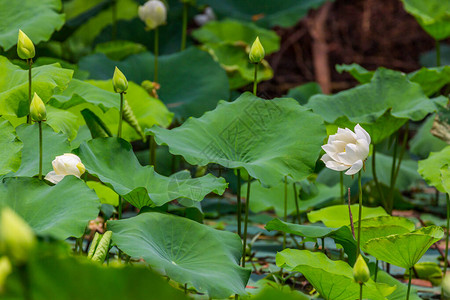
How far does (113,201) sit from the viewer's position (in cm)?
150

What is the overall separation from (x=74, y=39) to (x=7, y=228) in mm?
3319

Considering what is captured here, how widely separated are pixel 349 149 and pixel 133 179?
446 mm

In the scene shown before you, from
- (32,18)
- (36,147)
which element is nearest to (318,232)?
(36,147)

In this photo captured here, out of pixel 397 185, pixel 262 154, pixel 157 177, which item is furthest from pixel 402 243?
pixel 397 185

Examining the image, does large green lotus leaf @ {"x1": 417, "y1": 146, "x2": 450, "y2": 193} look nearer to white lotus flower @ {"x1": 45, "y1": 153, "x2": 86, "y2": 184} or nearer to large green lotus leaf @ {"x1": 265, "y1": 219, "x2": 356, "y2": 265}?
large green lotus leaf @ {"x1": 265, "y1": 219, "x2": 356, "y2": 265}

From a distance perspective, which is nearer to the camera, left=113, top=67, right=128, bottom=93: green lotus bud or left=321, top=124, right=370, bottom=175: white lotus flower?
left=321, top=124, right=370, bottom=175: white lotus flower

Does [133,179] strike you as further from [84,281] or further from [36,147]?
[84,281]

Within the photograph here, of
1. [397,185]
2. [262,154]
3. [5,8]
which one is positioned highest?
[5,8]

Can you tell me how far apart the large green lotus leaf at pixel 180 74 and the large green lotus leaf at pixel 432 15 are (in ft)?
2.54

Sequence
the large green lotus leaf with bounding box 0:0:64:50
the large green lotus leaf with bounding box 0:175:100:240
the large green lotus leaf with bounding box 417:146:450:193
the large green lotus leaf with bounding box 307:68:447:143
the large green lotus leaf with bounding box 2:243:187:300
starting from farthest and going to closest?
1. the large green lotus leaf with bounding box 0:0:64:50
2. the large green lotus leaf with bounding box 307:68:447:143
3. the large green lotus leaf with bounding box 417:146:450:193
4. the large green lotus leaf with bounding box 0:175:100:240
5. the large green lotus leaf with bounding box 2:243:187:300

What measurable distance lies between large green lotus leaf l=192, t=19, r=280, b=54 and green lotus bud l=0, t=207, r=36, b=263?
9.07ft

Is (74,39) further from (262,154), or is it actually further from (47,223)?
(47,223)

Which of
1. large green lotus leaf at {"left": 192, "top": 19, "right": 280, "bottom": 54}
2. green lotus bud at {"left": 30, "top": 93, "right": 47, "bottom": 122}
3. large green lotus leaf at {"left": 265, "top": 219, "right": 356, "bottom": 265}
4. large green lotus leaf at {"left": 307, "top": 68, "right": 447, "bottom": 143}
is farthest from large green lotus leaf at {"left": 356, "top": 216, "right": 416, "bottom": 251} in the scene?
large green lotus leaf at {"left": 192, "top": 19, "right": 280, "bottom": 54}

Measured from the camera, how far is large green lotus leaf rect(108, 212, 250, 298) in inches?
38.6
